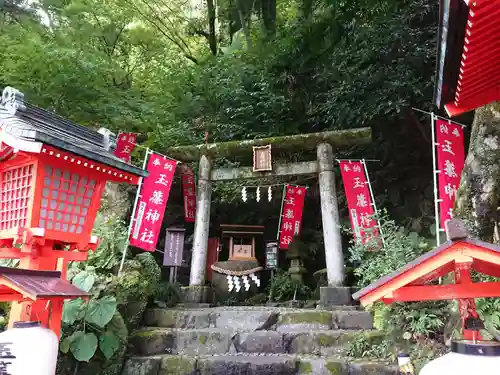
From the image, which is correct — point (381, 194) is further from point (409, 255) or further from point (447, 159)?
point (409, 255)

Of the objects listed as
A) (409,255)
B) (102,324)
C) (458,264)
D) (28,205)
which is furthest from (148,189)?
(458,264)

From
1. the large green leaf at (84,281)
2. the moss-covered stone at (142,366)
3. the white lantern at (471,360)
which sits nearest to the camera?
the white lantern at (471,360)

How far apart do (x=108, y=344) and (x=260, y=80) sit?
32.5 ft

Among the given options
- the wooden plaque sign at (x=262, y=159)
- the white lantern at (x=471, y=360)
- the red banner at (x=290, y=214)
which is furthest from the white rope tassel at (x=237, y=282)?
the white lantern at (x=471, y=360)

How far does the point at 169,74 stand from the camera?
45.5ft

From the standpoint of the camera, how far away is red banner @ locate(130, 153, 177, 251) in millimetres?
8508

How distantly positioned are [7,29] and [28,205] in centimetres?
808

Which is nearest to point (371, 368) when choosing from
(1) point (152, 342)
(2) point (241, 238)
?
(1) point (152, 342)

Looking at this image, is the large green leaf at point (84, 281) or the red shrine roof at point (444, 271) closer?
the red shrine roof at point (444, 271)

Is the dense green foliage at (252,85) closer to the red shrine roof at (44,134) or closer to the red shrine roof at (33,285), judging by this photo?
the red shrine roof at (33,285)

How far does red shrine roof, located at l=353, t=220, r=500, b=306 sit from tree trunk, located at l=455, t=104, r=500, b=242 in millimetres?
2489

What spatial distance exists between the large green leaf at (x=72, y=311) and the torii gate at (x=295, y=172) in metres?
3.44

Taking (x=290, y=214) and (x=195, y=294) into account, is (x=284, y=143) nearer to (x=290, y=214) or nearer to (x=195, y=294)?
(x=290, y=214)

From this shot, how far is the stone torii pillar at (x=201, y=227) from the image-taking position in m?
9.41
